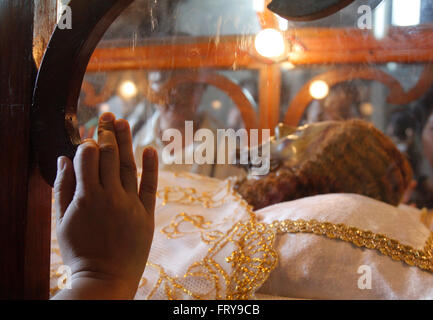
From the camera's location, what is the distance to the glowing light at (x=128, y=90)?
0.64 meters

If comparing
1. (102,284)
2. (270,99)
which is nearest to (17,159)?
(102,284)

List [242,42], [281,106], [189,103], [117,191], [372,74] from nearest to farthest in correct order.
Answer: [117,191] < [242,42] < [189,103] < [372,74] < [281,106]

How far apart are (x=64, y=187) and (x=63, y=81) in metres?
0.12

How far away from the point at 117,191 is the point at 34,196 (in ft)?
0.45

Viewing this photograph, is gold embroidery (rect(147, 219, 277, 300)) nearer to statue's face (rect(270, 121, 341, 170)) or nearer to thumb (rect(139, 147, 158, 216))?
thumb (rect(139, 147, 158, 216))

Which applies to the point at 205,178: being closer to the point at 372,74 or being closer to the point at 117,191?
the point at 372,74

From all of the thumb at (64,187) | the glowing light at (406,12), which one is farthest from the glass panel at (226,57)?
the thumb at (64,187)

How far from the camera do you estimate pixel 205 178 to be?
0.99 metres

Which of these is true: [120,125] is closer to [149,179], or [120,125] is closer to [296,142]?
[149,179]

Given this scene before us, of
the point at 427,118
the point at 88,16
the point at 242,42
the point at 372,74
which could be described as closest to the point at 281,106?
the point at 372,74

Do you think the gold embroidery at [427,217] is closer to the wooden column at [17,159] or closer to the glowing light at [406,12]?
the glowing light at [406,12]

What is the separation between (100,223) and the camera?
1.15 feet

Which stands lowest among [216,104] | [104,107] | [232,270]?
[232,270]

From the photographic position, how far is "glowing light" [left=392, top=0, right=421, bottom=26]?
46cm
